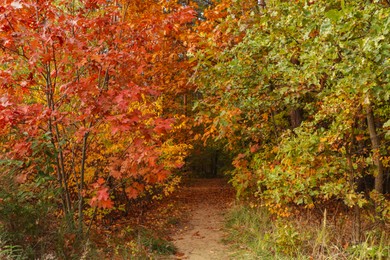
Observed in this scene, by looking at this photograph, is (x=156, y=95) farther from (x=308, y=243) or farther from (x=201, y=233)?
(x=201, y=233)

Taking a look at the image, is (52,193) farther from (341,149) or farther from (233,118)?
(341,149)

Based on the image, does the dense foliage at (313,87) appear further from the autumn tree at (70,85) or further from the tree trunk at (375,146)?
the autumn tree at (70,85)

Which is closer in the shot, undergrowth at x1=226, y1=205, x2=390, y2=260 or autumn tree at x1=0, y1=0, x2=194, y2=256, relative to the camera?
autumn tree at x1=0, y1=0, x2=194, y2=256

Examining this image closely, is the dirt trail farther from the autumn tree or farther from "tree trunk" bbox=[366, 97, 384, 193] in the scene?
"tree trunk" bbox=[366, 97, 384, 193]

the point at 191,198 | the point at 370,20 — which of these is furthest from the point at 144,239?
the point at 191,198

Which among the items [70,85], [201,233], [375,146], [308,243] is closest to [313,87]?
[375,146]

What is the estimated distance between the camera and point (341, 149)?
4621 millimetres

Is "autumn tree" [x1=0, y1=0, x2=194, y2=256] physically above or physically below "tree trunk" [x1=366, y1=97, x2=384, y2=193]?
above

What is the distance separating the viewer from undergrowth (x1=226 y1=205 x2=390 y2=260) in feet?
13.8

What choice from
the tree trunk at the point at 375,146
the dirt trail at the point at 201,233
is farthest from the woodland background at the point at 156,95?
the dirt trail at the point at 201,233

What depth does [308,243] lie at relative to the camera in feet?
15.7

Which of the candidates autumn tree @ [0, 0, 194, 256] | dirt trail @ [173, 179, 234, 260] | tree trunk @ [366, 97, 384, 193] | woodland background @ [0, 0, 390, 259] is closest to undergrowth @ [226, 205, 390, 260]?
woodland background @ [0, 0, 390, 259]

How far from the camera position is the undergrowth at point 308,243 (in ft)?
13.8

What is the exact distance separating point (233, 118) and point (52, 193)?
2926 millimetres
